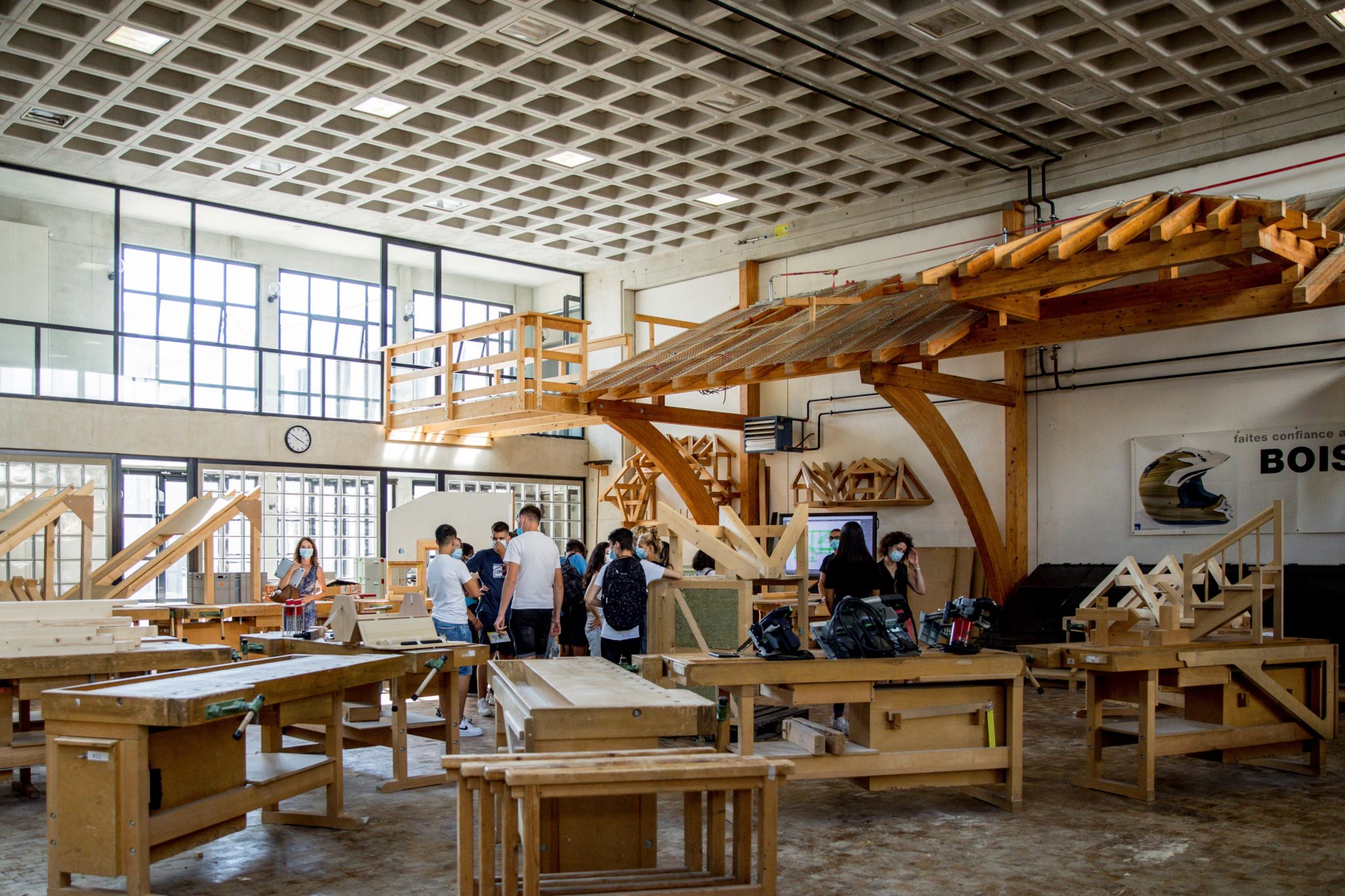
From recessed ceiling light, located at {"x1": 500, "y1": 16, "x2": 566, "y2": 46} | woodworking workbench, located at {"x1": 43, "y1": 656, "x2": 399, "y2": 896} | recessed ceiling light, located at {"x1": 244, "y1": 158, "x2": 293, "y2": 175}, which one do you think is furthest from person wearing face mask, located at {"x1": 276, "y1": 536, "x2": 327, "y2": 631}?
woodworking workbench, located at {"x1": 43, "y1": 656, "x2": 399, "y2": 896}

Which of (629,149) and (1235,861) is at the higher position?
(629,149)

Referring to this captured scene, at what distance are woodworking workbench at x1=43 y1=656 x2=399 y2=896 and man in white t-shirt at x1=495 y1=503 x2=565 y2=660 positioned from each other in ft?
10.6

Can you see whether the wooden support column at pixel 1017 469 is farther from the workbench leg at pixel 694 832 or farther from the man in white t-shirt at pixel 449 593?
the workbench leg at pixel 694 832

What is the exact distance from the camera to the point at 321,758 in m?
5.29

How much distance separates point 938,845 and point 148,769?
3377mm

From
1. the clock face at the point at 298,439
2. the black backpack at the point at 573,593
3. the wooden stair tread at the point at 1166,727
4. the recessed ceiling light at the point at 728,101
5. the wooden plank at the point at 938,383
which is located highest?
the recessed ceiling light at the point at 728,101

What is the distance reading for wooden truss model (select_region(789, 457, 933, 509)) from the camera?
1307 cm

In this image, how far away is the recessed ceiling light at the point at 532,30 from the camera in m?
9.49

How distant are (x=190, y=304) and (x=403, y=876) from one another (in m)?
10.6

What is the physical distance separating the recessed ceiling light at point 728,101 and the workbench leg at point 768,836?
339 inches

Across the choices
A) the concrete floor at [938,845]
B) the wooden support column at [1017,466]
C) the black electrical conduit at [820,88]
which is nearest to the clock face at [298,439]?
the black electrical conduit at [820,88]

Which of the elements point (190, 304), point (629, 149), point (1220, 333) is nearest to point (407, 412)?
point (190, 304)

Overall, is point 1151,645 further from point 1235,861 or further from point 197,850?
point 197,850

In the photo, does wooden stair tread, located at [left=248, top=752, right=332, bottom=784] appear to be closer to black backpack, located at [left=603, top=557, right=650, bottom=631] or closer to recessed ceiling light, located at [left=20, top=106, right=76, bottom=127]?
black backpack, located at [left=603, top=557, right=650, bottom=631]
